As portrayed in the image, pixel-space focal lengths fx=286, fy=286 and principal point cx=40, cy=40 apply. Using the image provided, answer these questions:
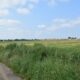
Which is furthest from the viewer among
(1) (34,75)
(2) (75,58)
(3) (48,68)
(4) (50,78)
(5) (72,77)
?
(2) (75,58)

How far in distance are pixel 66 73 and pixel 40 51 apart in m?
13.8

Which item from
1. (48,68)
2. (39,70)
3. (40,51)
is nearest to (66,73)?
A: (48,68)

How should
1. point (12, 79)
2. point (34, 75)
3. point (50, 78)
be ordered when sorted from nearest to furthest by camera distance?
point (50, 78)
point (34, 75)
point (12, 79)

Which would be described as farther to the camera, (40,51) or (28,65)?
(40,51)

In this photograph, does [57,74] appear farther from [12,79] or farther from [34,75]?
[12,79]

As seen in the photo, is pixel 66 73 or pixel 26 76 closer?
pixel 66 73

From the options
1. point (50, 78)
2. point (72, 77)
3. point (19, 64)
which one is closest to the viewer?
point (72, 77)

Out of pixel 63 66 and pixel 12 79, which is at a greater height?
pixel 63 66

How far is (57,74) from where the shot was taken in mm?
13141

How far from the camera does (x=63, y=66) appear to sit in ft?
44.7

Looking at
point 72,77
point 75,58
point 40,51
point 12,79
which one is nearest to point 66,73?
point 72,77

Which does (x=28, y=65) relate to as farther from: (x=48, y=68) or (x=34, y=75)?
(x=48, y=68)

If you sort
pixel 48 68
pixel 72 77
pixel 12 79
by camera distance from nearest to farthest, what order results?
pixel 72 77 → pixel 48 68 → pixel 12 79

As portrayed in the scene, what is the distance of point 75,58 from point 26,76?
3569 mm
